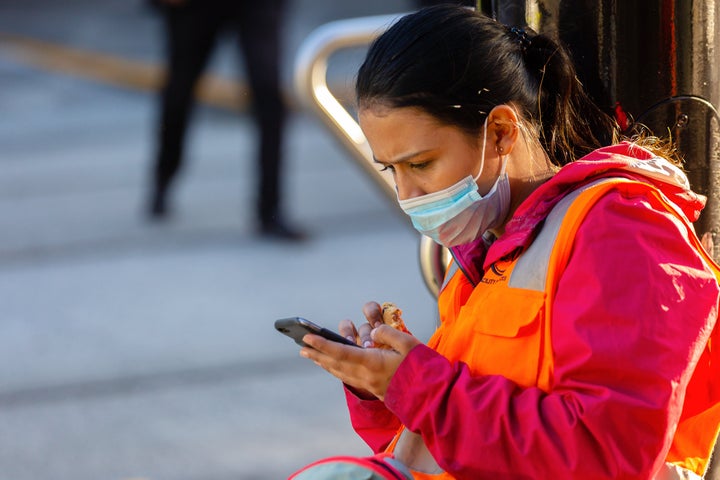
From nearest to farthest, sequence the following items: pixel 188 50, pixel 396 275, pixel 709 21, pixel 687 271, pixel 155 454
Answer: pixel 687 271
pixel 709 21
pixel 155 454
pixel 396 275
pixel 188 50

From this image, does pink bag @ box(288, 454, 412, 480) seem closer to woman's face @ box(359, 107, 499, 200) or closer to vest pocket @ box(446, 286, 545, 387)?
vest pocket @ box(446, 286, 545, 387)

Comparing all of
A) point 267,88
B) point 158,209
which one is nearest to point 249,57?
point 267,88

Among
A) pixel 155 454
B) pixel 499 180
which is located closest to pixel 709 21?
pixel 499 180

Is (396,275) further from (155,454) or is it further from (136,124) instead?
(136,124)

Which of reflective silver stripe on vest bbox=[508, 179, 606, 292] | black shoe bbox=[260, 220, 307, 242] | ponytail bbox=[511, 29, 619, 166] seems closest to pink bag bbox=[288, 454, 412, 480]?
reflective silver stripe on vest bbox=[508, 179, 606, 292]

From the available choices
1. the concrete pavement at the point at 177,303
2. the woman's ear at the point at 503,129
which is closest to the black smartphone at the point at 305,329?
the woman's ear at the point at 503,129

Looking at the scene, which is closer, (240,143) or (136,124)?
(240,143)

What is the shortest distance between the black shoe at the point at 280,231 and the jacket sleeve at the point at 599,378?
418 centimetres

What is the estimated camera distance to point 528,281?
1632 mm

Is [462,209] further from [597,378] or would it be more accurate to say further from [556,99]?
[597,378]

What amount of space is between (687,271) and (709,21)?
1.67 feet

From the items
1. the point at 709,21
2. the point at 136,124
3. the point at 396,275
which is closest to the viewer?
the point at 709,21

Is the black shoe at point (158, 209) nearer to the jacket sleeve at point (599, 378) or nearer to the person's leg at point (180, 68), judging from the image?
the person's leg at point (180, 68)

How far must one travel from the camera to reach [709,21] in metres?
1.87
